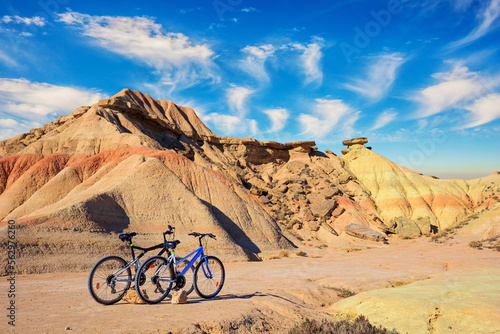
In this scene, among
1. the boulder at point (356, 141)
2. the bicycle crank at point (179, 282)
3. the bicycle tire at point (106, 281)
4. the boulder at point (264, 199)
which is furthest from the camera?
the boulder at point (356, 141)

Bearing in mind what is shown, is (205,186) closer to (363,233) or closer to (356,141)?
(363,233)

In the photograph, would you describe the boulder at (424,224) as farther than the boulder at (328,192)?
No

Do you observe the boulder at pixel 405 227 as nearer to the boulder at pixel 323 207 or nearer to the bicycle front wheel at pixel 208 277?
the boulder at pixel 323 207

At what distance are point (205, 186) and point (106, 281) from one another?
2591 cm

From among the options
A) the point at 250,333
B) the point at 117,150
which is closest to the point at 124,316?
the point at 250,333

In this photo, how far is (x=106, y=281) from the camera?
6676 millimetres

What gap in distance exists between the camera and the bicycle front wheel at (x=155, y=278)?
22.1 ft

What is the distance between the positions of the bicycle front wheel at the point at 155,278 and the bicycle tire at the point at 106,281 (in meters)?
0.38

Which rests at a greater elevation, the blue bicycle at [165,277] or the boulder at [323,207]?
the boulder at [323,207]

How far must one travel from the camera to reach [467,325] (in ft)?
19.0

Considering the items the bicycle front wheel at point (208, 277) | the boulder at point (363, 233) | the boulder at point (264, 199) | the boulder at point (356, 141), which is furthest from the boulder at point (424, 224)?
the bicycle front wheel at point (208, 277)

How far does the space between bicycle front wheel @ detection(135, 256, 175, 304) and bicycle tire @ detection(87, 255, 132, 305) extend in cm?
38

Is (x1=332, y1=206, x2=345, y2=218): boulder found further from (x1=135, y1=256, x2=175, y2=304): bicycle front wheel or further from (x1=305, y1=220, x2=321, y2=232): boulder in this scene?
(x1=135, y1=256, x2=175, y2=304): bicycle front wheel

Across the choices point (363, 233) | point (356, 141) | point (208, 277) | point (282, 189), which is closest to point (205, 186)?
point (282, 189)
